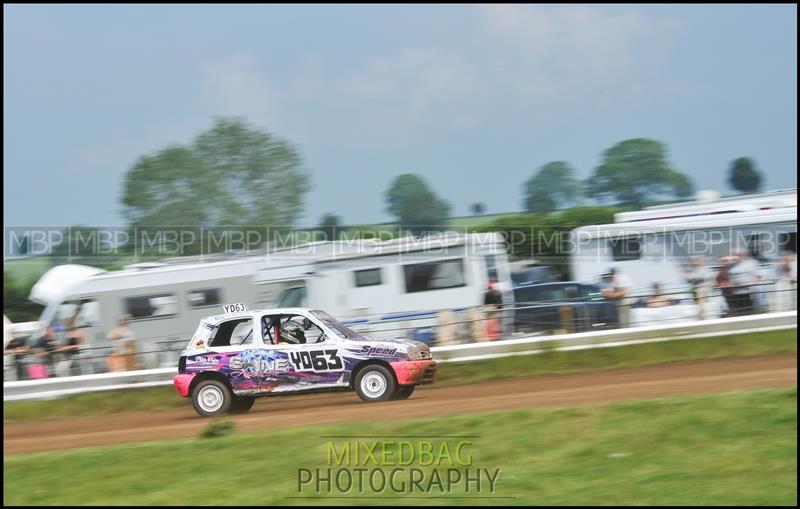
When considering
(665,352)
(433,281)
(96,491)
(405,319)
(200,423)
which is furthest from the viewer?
(433,281)

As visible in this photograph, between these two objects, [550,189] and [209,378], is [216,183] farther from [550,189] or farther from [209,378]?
[209,378]

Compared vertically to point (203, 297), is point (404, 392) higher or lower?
lower

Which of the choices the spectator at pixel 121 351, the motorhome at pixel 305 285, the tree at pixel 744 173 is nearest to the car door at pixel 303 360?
the spectator at pixel 121 351

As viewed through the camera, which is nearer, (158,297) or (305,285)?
(305,285)

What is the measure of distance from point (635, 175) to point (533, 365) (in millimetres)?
36745

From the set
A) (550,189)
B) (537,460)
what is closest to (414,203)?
(550,189)

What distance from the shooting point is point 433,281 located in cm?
2022

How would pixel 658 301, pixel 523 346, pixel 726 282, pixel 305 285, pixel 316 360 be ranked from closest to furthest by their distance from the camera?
1. pixel 316 360
2. pixel 523 346
3. pixel 658 301
4. pixel 726 282
5. pixel 305 285

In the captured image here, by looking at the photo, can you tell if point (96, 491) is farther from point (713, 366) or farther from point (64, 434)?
point (713, 366)

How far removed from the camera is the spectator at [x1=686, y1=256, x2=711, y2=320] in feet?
58.1

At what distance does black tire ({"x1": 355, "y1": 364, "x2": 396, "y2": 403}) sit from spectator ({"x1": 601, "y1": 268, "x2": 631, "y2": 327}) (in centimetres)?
548

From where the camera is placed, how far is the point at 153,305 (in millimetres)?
20969

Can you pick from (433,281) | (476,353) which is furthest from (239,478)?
(433,281)

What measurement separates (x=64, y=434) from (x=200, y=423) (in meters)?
2.24
